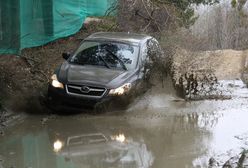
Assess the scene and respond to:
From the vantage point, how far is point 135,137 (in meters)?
8.91

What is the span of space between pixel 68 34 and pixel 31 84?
433 centimetres

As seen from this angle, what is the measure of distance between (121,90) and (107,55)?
130 centimetres

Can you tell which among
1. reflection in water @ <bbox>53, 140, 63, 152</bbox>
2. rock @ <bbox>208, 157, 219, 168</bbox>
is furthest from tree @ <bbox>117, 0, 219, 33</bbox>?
rock @ <bbox>208, 157, 219, 168</bbox>

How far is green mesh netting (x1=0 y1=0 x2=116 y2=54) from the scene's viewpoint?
11.4m

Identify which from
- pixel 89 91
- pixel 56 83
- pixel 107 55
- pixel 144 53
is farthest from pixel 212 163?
pixel 144 53

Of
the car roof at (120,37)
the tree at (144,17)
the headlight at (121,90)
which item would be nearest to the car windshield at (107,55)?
the car roof at (120,37)

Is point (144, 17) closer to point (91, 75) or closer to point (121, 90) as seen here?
point (91, 75)

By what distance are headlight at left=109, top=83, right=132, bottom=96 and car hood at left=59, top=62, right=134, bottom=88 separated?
103 mm

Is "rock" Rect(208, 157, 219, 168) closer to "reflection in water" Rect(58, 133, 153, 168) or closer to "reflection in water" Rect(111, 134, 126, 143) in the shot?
"reflection in water" Rect(58, 133, 153, 168)

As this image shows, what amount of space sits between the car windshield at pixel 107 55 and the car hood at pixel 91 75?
274mm

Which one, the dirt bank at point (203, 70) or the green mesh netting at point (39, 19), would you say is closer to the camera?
the green mesh netting at point (39, 19)

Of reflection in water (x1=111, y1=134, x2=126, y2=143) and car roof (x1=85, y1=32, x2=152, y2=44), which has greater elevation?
car roof (x1=85, y1=32, x2=152, y2=44)

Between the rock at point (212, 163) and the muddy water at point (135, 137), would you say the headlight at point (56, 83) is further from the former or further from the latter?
the rock at point (212, 163)

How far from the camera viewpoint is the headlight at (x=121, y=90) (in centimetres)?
1018
